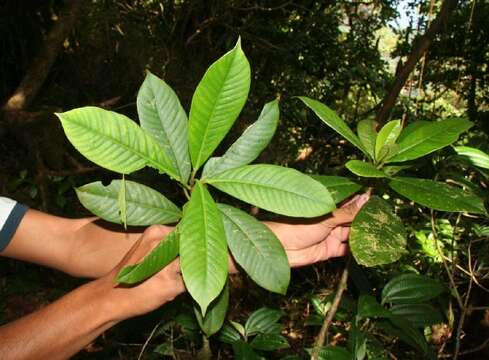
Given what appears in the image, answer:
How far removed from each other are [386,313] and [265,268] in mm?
420

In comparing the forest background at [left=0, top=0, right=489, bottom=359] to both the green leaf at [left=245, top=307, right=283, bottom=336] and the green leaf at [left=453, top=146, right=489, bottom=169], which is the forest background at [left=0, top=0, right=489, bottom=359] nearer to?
the green leaf at [left=245, top=307, right=283, bottom=336]

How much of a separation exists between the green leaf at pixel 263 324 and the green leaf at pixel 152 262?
0.58 metres

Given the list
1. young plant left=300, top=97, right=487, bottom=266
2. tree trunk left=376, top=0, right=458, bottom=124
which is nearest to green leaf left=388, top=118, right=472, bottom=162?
young plant left=300, top=97, right=487, bottom=266

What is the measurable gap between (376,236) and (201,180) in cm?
30

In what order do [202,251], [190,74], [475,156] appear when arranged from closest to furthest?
[202,251] < [475,156] < [190,74]

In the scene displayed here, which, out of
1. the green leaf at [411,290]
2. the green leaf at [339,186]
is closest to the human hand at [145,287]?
the green leaf at [339,186]

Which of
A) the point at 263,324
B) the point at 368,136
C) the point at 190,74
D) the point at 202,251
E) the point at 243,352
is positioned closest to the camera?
the point at 202,251

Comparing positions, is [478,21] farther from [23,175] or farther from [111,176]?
[23,175]

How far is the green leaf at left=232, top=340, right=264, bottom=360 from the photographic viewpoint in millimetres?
1023

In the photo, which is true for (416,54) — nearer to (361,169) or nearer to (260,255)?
(361,169)

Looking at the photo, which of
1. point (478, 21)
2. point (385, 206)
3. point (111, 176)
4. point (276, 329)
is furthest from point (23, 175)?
point (478, 21)

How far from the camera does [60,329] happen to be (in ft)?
2.54

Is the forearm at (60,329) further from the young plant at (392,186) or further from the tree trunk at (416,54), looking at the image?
the tree trunk at (416,54)

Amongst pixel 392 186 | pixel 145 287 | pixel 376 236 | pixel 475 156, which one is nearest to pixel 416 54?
pixel 475 156
